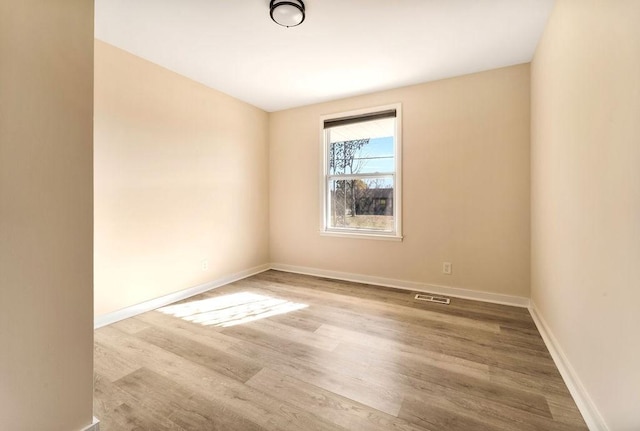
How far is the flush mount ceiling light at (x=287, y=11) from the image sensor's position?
6.37 feet

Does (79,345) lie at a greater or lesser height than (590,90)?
lesser

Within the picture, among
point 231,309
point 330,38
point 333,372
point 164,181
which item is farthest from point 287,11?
point 231,309

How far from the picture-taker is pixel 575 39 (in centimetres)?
163

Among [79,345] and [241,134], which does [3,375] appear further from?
[241,134]

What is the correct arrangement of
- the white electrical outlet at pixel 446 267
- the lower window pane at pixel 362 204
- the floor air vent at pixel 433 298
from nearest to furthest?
the floor air vent at pixel 433 298 → the white electrical outlet at pixel 446 267 → the lower window pane at pixel 362 204

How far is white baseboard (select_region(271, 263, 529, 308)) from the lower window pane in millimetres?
660

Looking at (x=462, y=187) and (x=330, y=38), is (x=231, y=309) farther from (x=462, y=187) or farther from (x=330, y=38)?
(x=462, y=187)

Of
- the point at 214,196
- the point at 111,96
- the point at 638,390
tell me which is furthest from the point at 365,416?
the point at 111,96

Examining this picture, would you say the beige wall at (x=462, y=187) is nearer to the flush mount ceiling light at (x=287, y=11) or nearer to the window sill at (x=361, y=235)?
the window sill at (x=361, y=235)

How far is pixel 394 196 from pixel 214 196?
90.0 inches

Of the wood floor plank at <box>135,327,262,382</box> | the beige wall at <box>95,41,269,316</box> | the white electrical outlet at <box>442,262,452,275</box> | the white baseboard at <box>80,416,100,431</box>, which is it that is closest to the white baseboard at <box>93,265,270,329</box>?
the beige wall at <box>95,41,269,316</box>

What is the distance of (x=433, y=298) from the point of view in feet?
10.1

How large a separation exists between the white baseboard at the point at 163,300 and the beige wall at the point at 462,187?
1403mm

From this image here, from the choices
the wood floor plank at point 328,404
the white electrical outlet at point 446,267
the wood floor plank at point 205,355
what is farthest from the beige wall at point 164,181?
the white electrical outlet at point 446,267
